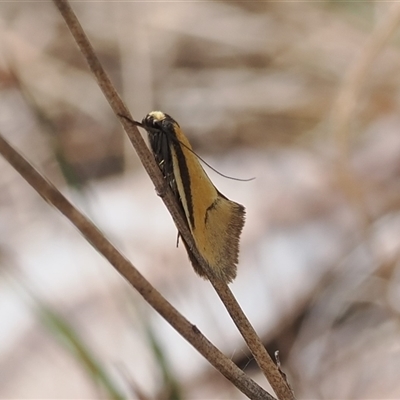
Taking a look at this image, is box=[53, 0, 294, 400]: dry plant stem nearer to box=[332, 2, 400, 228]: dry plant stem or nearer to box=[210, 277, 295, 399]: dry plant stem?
box=[210, 277, 295, 399]: dry plant stem

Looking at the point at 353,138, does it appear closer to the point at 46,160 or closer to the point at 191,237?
the point at 46,160

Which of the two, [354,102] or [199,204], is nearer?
[199,204]

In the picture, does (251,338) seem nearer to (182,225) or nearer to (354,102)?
(182,225)

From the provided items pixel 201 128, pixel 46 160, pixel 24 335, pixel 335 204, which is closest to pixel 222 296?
pixel 24 335

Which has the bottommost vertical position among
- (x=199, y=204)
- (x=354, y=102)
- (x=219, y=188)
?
(x=199, y=204)

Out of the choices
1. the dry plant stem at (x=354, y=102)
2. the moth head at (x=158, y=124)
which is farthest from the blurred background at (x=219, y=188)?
the moth head at (x=158, y=124)

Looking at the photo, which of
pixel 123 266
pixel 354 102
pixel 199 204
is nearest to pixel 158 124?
pixel 199 204
